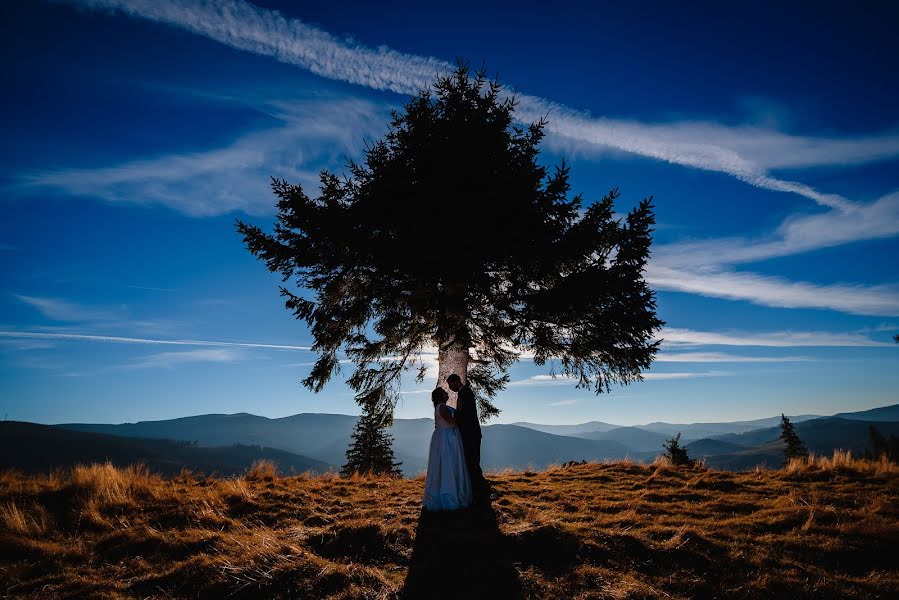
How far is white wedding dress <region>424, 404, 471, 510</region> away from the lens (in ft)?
26.5

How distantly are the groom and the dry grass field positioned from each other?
60 centimetres

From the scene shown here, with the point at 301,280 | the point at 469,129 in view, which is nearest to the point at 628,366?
the point at 469,129

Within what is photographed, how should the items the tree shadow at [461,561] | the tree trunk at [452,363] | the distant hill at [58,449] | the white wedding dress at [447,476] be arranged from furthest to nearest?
the distant hill at [58,449], the tree trunk at [452,363], the white wedding dress at [447,476], the tree shadow at [461,561]

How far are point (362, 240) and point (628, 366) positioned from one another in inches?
324

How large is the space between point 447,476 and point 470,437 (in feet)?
3.41

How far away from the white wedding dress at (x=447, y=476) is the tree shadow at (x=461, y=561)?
1.79ft

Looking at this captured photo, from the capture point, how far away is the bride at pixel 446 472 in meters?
8.09

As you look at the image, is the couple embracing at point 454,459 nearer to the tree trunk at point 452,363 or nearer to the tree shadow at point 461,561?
the tree shadow at point 461,561

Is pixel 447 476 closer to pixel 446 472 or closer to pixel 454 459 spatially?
pixel 446 472

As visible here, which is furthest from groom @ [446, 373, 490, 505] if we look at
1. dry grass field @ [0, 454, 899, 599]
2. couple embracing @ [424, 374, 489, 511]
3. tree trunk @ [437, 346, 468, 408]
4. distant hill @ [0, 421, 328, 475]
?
distant hill @ [0, 421, 328, 475]

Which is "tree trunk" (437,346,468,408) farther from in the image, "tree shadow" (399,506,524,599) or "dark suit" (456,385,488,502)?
"tree shadow" (399,506,524,599)

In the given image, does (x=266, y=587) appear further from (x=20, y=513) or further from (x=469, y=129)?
(x=469, y=129)

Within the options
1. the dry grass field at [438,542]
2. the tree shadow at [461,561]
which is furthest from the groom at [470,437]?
the tree shadow at [461,561]

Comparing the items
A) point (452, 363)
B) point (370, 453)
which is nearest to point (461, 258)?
point (452, 363)
